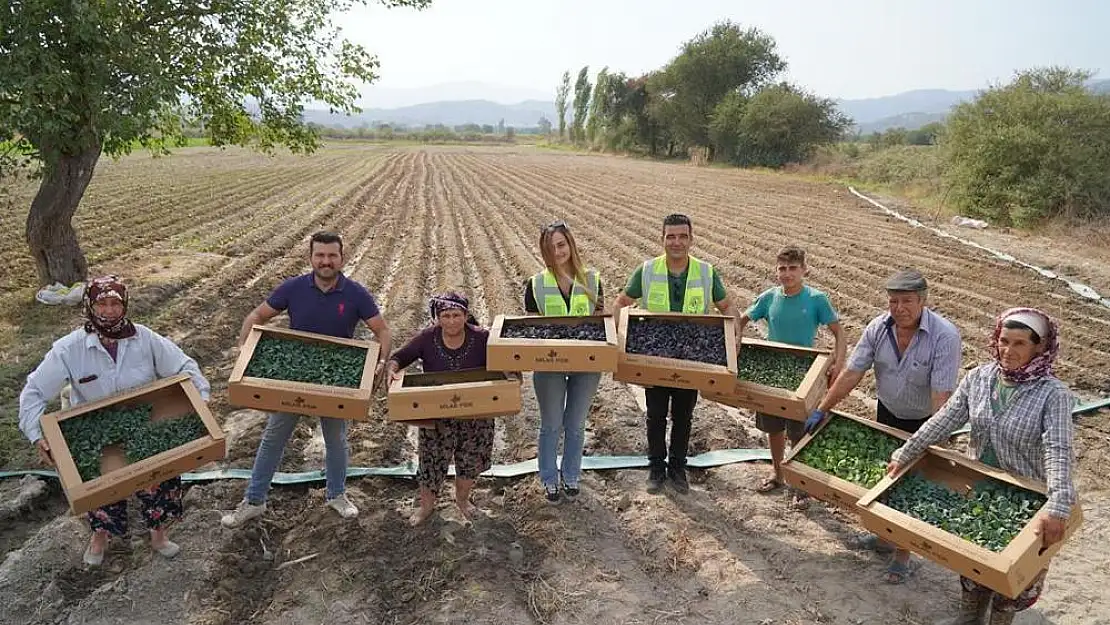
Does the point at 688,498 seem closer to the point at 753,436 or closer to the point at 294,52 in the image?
the point at 753,436

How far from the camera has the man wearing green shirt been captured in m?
4.83

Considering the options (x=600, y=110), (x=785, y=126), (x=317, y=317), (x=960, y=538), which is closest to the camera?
(x=960, y=538)

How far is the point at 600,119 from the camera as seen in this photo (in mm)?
65875

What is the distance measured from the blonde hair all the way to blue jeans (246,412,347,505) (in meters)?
Result: 1.76

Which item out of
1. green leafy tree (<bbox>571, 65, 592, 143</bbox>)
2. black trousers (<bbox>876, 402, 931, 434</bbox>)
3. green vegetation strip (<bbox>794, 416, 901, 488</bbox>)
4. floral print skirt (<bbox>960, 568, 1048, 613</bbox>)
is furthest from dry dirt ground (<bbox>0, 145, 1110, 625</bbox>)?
green leafy tree (<bbox>571, 65, 592, 143</bbox>)

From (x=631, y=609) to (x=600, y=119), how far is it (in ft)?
213

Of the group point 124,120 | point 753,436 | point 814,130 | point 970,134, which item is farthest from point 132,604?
point 814,130

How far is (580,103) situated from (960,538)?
288 feet

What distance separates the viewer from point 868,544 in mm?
4633

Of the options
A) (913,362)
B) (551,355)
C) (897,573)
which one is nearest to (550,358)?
(551,355)

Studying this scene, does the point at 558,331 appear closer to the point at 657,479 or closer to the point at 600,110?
the point at 657,479

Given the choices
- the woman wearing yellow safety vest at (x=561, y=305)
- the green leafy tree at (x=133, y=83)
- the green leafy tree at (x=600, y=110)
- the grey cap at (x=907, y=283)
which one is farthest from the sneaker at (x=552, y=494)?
the green leafy tree at (x=600, y=110)

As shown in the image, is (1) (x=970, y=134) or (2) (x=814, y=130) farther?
(2) (x=814, y=130)

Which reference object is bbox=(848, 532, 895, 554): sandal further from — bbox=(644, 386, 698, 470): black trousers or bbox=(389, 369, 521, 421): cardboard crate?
bbox=(389, 369, 521, 421): cardboard crate
